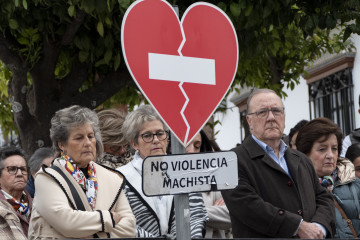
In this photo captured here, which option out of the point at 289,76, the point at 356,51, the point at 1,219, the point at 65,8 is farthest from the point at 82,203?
the point at 356,51

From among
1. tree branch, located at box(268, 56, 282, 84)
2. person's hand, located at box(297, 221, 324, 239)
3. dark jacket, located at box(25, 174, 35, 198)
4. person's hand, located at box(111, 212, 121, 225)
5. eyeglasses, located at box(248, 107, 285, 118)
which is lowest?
person's hand, located at box(297, 221, 324, 239)

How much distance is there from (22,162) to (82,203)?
2.27 m

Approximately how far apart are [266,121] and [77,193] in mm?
1309

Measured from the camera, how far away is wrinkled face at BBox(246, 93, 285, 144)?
545cm

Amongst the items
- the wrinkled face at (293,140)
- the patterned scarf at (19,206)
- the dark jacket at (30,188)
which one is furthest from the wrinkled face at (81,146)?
the wrinkled face at (293,140)

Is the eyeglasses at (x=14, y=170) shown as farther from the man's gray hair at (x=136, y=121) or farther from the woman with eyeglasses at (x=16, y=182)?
the man's gray hair at (x=136, y=121)

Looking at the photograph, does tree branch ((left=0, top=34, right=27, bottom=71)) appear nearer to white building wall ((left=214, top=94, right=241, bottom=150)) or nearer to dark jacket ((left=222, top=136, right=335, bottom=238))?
dark jacket ((left=222, top=136, right=335, bottom=238))

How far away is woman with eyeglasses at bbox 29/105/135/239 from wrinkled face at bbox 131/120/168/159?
43cm

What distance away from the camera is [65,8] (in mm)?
9086

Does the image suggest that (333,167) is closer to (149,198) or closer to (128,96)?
(149,198)

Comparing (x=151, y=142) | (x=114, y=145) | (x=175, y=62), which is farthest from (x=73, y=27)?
(x=175, y=62)

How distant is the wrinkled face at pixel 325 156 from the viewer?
6.18 m

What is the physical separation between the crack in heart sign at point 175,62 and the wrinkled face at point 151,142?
1686mm

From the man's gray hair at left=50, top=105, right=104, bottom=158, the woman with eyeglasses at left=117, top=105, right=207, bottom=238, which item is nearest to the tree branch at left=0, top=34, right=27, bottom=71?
the woman with eyeglasses at left=117, top=105, right=207, bottom=238
